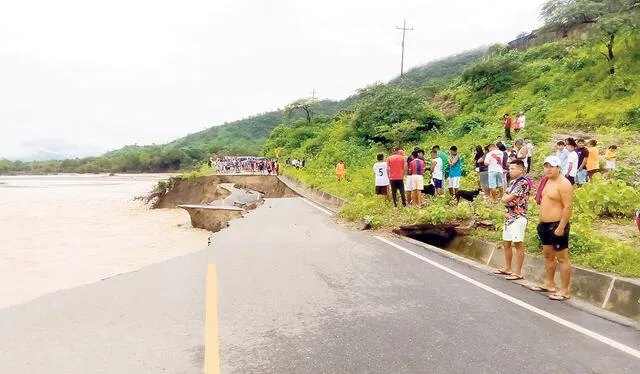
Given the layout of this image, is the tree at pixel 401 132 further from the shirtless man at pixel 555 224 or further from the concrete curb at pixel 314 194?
the shirtless man at pixel 555 224

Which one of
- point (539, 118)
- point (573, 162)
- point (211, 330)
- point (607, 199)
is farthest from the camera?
point (539, 118)

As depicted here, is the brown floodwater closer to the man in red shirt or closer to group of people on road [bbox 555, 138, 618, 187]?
the man in red shirt

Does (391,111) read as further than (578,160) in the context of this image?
Yes

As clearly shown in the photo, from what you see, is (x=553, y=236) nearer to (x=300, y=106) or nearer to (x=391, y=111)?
(x=391, y=111)

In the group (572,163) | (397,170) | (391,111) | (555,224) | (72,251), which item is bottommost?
(72,251)

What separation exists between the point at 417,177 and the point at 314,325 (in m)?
8.66

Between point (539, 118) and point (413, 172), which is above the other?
point (539, 118)

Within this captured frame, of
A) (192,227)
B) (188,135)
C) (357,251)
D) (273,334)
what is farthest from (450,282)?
(188,135)

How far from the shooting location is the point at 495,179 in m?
12.3

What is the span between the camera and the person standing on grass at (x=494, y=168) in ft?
39.2

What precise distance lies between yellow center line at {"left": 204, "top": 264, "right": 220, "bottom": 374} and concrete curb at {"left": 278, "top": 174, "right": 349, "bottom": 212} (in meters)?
10.5

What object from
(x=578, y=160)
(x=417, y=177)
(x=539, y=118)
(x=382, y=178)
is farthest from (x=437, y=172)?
(x=539, y=118)

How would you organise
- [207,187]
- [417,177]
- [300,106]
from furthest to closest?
[300,106] → [207,187] → [417,177]

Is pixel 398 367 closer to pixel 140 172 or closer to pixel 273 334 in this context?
pixel 273 334
